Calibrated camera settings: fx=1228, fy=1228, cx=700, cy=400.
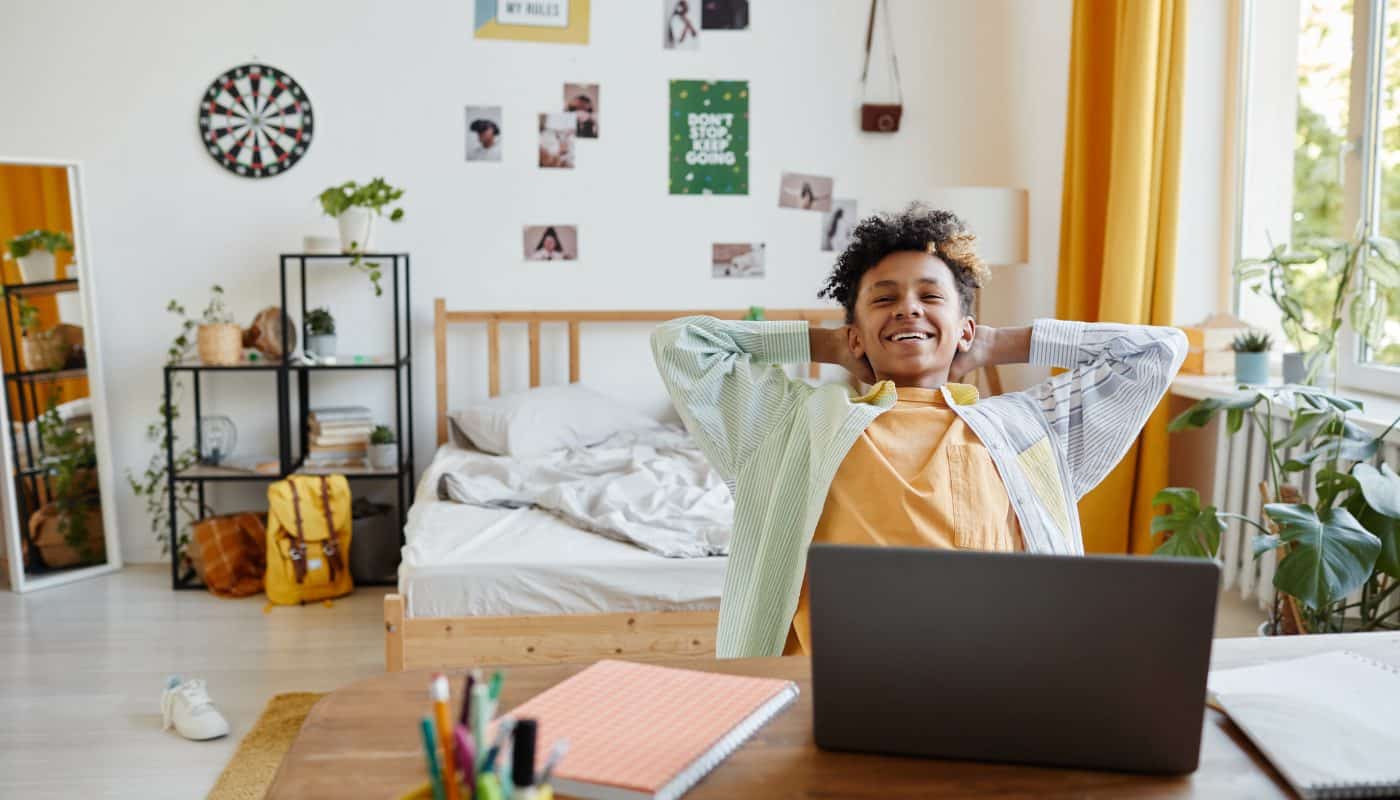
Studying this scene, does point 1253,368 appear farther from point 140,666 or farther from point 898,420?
point 140,666

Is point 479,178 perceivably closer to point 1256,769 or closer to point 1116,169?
point 1116,169

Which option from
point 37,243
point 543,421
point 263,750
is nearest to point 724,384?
point 263,750

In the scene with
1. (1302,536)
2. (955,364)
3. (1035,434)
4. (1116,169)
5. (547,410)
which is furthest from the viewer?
(547,410)

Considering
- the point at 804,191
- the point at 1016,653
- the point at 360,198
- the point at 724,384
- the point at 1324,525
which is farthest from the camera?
the point at 804,191

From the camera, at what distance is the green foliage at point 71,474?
4039 mm

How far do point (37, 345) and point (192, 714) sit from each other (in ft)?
6.16

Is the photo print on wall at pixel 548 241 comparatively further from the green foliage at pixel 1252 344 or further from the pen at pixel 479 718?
the pen at pixel 479 718

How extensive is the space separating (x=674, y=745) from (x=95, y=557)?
3.86 m

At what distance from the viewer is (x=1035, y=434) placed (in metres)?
1.57

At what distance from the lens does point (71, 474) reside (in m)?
4.08

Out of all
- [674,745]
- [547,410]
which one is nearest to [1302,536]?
[674,745]

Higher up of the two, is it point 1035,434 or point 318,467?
point 1035,434

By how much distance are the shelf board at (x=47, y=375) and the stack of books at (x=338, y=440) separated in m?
0.78

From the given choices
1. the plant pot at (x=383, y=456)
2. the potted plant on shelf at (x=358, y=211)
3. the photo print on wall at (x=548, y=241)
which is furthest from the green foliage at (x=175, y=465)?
the photo print on wall at (x=548, y=241)
